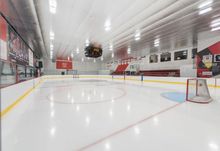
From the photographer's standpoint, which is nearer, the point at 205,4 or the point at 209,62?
the point at 205,4

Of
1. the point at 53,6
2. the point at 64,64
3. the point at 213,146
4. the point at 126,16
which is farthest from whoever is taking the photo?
the point at 64,64

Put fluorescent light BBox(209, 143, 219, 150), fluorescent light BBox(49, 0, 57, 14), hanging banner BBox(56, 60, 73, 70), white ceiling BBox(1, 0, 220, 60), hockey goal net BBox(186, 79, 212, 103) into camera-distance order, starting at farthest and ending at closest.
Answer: hanging banner BBox(56, 60, 73, 70) → white ceiling BBox(1, 0, 220, 60) → fluorescent light BBox(49, 0, 57, 14) → hockey goal net BBox(186, 79, 212, 103) → fluorescent light BBox(209, 143, 219, 150)

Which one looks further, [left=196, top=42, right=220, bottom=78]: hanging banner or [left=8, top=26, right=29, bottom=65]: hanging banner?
[left=196, top=42, right=220, bottom=78]: hanging banner

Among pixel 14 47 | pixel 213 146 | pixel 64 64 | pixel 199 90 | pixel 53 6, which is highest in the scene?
pixel 53 6

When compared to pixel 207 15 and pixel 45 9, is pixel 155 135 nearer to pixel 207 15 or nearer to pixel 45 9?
pixel 45 9

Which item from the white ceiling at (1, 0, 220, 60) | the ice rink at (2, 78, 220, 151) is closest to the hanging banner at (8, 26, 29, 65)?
the white ceiling at (1, 0, 220, 60)

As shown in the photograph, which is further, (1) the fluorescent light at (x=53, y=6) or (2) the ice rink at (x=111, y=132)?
(1) the fluorescent light at (x=53, y=6)

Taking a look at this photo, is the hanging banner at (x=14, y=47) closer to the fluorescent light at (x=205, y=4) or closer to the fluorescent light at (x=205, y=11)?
the fluorescent light at (x=205, y=4)

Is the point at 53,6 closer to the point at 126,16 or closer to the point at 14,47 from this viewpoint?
the point at 14,47

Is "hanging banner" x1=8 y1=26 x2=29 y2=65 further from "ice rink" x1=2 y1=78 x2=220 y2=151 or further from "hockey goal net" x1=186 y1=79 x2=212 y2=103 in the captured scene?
"hockey goal net" x1=186 y1=79 x2=212 y2=103

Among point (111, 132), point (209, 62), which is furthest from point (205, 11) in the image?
point (111, 132)

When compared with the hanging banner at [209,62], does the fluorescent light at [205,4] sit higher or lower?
higher

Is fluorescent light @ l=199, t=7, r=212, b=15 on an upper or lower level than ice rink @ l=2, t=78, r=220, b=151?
upper

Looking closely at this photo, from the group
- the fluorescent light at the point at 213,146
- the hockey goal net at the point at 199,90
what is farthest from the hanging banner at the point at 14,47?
the hockey goal net at the point at 199,90
